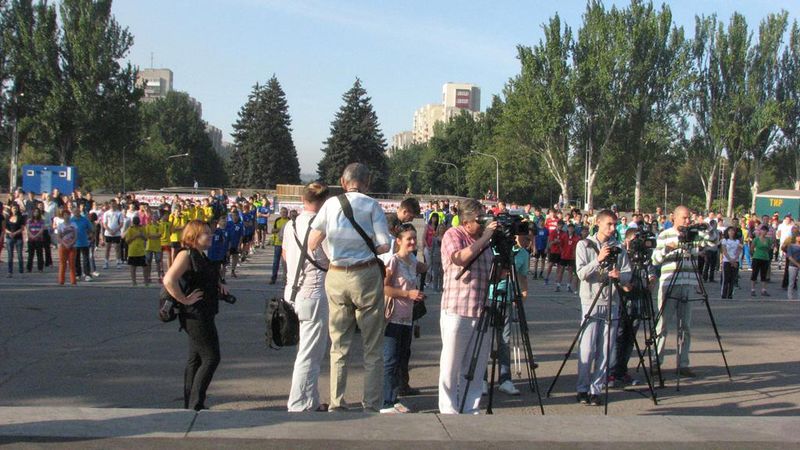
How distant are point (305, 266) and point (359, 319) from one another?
639 millimetres

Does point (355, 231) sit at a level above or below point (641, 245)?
above

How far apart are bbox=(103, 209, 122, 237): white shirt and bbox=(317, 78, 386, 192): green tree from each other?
7254cm

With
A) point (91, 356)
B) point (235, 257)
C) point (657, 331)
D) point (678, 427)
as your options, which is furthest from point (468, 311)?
point (235, 257)

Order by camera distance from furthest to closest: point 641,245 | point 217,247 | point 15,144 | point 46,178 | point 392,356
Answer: point 15,144, point 46,178, point 217,247, point 641,245, point 392,356

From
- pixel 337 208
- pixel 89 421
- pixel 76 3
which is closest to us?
pixel 89 421

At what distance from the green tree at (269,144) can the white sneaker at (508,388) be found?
288ft

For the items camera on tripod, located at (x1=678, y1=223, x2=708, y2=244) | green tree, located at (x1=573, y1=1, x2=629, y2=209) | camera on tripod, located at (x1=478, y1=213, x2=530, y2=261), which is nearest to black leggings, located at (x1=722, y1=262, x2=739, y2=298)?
camera on tripod, located at (x1=678, y1=223, x2=708, y2=244)

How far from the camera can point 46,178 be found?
39.8m

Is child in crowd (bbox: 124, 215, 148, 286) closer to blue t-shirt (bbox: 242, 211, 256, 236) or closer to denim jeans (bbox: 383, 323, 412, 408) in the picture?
blue t-shirt (bbox: 242, 211, 256, 236)

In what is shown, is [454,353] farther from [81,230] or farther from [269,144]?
[269,144]

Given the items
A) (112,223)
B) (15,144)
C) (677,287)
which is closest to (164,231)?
(112,223)

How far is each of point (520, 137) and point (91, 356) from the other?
63.6m

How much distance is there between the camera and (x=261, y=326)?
472 inches

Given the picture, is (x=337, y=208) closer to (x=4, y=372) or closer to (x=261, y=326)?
(x=4, y=372)
